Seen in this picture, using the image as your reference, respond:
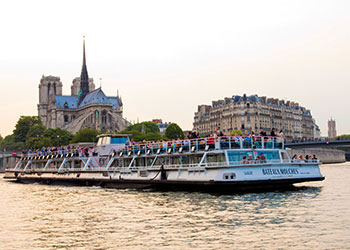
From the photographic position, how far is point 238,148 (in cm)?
3538

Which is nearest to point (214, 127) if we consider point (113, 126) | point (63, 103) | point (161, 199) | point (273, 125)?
point (273, 125)

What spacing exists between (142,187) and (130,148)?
19.1 ft

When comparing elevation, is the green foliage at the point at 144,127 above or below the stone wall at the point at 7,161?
above

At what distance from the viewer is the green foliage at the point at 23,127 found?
486 ft

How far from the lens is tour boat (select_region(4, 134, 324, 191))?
108ft

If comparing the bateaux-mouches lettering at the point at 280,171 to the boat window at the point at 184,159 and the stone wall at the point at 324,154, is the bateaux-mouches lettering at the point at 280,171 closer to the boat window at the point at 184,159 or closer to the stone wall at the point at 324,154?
the boat window at the point at 184,159

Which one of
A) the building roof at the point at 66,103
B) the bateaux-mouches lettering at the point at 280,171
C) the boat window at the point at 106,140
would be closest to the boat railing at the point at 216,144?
the bateaux-mouches lettering at the point at 280,171

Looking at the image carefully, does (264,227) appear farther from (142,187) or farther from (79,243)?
(142,187)

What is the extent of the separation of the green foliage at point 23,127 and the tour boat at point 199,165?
339 feet

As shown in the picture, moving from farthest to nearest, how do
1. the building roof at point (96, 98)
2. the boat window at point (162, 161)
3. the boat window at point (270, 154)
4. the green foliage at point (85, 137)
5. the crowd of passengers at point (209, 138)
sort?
the building roof at point (96, 98)
the green foliage at point (85, 137)
the boat window at point (162, 161)
the boat window at point (270, 154)
the crowd of passengers at point (209, 138)

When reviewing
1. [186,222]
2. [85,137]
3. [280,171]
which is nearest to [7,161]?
[85,137]

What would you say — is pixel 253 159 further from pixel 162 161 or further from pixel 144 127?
pixel 144 127

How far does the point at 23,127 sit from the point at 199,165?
12365 cm

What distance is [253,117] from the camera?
435 ft
